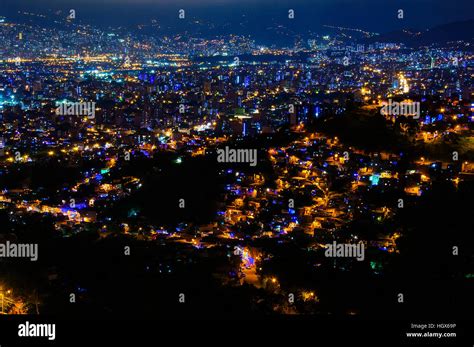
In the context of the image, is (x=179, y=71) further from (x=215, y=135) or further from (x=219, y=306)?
(x=219, y=306)
